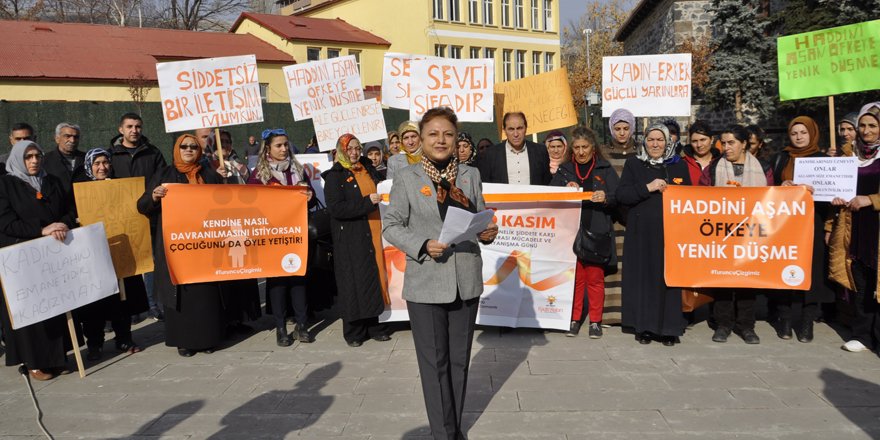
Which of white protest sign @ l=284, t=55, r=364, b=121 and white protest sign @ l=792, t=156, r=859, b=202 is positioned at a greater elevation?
white protest sign @ l=284, t=55, r=364, b=121

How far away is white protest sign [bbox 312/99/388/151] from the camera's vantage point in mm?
8945

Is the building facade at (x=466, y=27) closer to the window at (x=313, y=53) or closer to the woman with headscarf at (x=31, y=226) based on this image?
the window at (x=313, y=53)

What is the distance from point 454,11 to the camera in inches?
1854

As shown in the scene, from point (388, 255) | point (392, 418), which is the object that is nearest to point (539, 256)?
point (388, 255)

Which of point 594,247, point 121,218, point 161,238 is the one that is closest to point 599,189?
point 594,247

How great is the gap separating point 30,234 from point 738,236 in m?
5.82

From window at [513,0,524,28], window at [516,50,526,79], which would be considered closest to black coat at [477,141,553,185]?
window at [516,50,526,79]

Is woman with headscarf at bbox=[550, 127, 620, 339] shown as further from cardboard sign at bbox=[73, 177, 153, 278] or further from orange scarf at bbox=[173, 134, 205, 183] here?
cardboard sign at bbox=[73, 177, 153, 278]

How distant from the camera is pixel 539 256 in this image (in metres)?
6.59

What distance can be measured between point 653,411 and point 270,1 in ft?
243

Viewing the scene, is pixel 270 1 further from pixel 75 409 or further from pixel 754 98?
pixel 75 409

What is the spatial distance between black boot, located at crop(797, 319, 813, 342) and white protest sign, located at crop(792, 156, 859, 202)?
3.52ft

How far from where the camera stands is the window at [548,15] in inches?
2083

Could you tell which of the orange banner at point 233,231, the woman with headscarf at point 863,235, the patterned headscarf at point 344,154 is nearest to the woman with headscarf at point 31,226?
the orange banner at point 233,231
